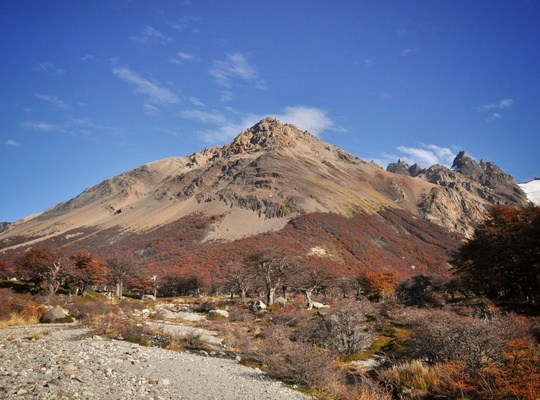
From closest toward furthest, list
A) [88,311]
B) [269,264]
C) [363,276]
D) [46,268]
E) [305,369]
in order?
[305,369], [88,311], [269,264], [46,268], [363,276]

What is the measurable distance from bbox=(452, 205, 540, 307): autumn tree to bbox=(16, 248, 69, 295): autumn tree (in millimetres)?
65362

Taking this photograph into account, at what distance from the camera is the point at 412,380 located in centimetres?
1527

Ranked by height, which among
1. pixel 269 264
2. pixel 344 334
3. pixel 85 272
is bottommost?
pixel 344 334

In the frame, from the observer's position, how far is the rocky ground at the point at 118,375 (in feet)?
39.4

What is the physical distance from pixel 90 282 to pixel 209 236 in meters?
95.1

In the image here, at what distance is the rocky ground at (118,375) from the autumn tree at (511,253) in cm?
3219

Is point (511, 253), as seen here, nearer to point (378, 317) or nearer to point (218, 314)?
point (378, 317)

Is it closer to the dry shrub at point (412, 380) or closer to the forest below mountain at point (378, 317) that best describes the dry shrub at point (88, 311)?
the forest below mountain at point (378, 317)

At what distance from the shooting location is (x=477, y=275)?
5225cm

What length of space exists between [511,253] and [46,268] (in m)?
73.2

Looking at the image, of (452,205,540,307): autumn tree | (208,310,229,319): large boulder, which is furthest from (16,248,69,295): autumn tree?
(452,205,540,307): autumn tree

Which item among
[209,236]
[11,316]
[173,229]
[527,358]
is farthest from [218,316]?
[173,229]

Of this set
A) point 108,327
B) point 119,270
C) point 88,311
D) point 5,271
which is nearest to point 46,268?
point 119,270

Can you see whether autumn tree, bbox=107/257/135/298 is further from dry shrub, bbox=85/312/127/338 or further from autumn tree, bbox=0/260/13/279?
dry shrub, bbox=85/312/127/338
